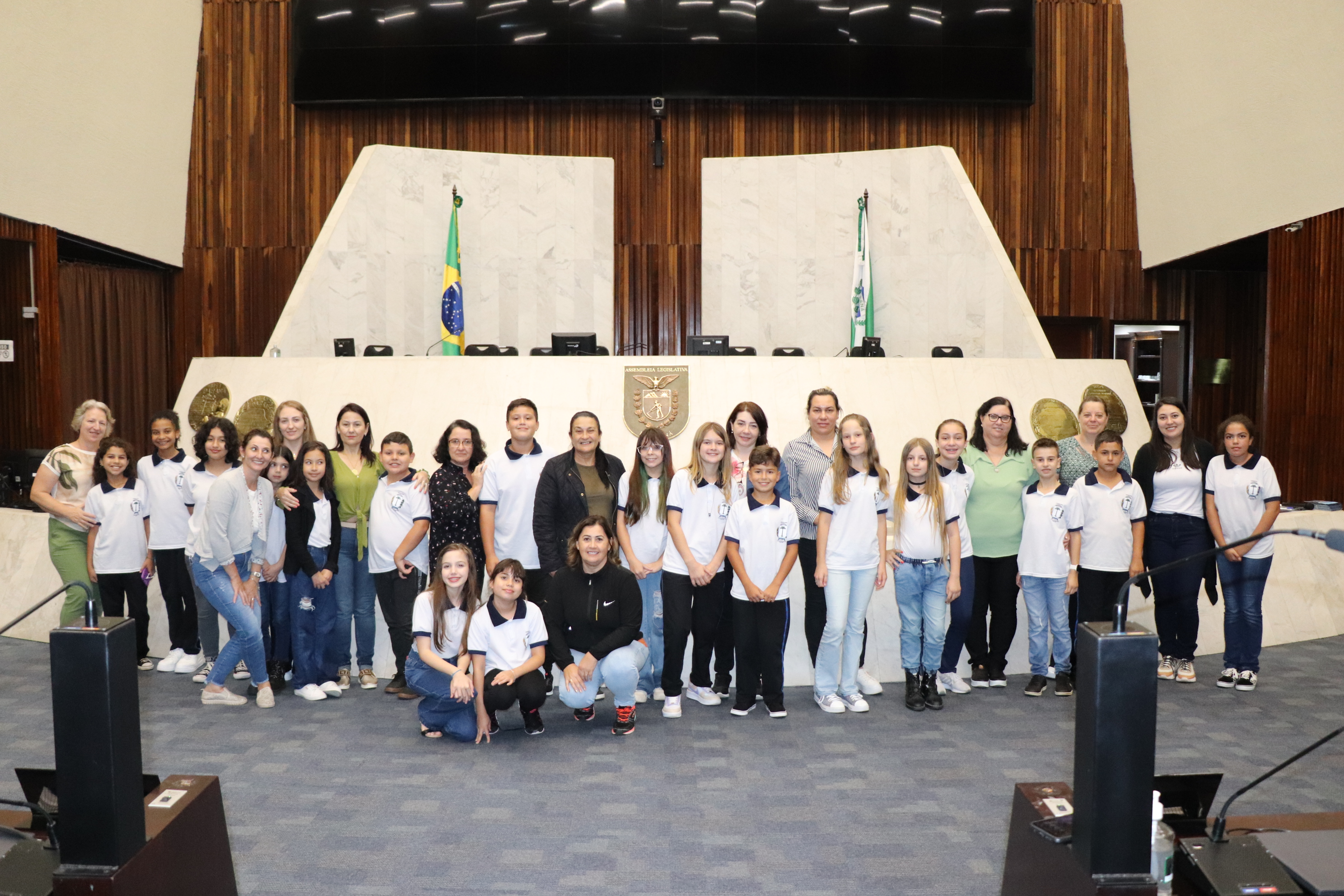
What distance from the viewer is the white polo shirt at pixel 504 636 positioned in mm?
4395

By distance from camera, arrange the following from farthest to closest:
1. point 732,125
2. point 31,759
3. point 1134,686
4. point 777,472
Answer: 1. point 732,125
2. point 777,472
3. point 31,759
4. point 1134,686

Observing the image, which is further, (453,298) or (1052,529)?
(453,298)

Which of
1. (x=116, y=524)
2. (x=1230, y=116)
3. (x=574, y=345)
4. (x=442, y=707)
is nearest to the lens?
(x=442, y=707)

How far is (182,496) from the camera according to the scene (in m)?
5.45

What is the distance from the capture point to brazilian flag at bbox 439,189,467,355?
980 cm

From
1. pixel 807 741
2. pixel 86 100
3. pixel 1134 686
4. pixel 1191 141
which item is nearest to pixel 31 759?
pixel 807 741

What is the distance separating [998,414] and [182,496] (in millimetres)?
4152

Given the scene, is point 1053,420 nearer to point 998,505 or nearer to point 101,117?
point 998,505

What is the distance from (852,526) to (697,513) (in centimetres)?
71

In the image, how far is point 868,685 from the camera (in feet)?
16.9

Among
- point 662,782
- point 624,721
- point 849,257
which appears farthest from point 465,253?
point 662,782

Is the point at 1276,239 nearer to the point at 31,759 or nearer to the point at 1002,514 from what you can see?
the point at 1002,514

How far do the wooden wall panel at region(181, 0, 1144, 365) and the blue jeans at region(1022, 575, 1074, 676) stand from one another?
23.2ft

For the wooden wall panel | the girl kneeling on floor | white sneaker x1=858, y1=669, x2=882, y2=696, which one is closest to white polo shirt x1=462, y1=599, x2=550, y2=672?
the girl kneeling on floor
